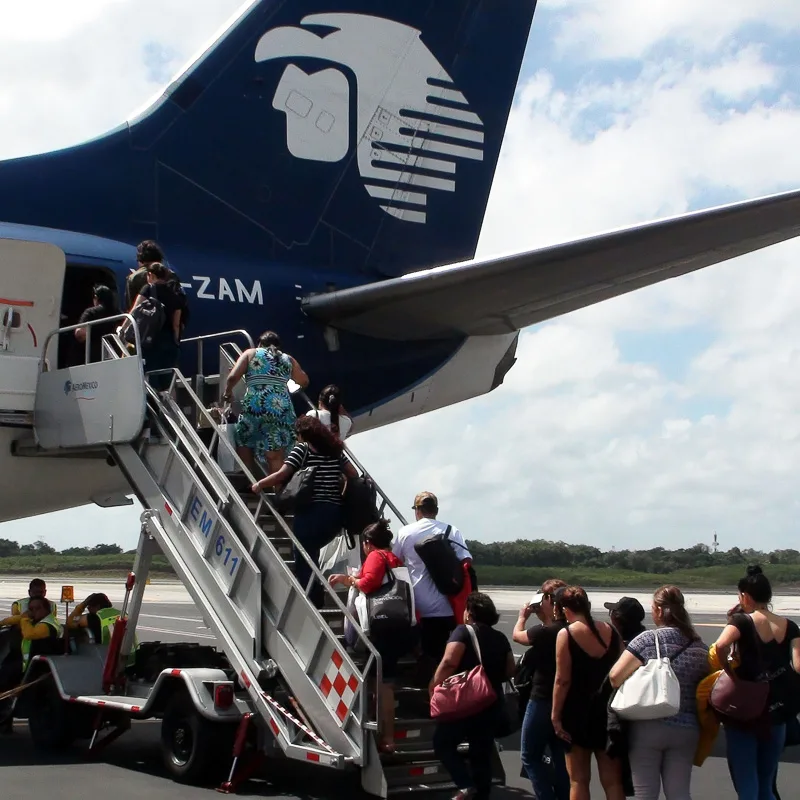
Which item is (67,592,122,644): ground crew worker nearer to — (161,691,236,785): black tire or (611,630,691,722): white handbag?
(161,691,236,785): black tire

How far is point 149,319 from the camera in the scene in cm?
956

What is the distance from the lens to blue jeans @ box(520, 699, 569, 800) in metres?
6.98

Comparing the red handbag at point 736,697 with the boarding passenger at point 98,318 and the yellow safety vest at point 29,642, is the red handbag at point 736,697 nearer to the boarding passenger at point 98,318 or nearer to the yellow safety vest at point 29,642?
the boarding passenger at point 98,318

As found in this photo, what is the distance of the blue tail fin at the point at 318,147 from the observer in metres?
12.1

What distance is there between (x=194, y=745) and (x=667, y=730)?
11.2ft

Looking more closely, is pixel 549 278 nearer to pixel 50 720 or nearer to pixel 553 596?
pixel 553 596

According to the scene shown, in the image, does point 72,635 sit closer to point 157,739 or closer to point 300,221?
point 157,739

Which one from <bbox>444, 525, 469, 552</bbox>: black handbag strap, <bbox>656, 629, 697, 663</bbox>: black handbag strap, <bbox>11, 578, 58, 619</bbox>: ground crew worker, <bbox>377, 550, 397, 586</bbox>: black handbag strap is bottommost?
<bbox>656, 629, 697, 663</bbox>: black handbag strap

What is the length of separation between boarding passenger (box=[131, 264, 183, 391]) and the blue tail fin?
2.26 m

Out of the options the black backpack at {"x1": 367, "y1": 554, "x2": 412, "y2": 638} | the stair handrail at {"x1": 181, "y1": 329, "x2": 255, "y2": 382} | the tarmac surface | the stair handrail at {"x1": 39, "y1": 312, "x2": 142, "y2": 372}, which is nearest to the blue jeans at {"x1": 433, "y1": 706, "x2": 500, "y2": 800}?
the black backpack at {"x1": 367, "y1": 554, "x2": 412, "y2": 638}

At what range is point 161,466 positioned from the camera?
30.1 ft

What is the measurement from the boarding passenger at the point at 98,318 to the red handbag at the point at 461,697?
4.92m

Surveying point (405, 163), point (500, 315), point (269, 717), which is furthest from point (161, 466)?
point (405, 163)

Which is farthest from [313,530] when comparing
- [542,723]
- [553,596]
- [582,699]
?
[582,699]
